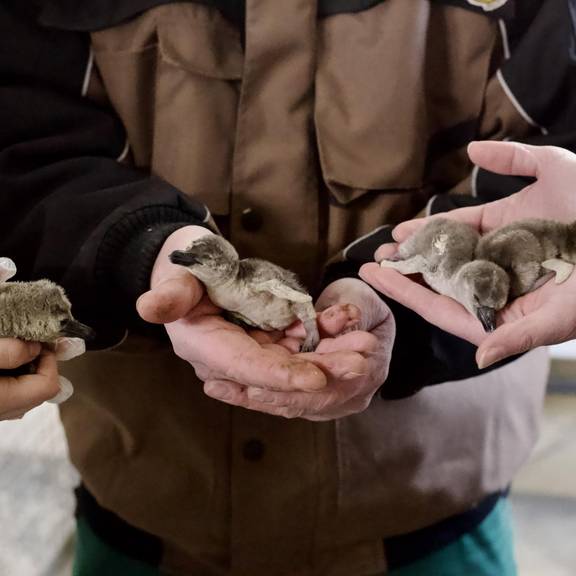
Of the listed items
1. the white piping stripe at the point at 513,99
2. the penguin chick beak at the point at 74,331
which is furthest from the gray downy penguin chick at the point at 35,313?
the white piping stripe at the point at 513,99

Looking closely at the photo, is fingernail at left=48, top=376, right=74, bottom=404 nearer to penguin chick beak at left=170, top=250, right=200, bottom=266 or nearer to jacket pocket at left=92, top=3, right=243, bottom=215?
penguin chick beak at left=170, top=250, right=200, bottom=266

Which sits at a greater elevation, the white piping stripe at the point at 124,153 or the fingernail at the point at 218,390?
the white piping stripe at the point at 124,153

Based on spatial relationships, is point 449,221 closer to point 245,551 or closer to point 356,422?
point 356,422

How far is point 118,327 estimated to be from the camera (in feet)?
3.27

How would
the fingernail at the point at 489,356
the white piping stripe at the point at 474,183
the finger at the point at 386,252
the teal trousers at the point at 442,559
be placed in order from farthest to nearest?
the teal trousers at the point at 442,559 < the white piping stripe at the point at 474,183 < the finger at the point at 386,252 < the fingernail at the point at 489,356

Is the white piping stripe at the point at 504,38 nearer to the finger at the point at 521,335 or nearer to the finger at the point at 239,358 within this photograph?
the finger at the point at 521,335

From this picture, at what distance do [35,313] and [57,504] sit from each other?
1.11m

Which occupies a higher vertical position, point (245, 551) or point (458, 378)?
point (458, 378)

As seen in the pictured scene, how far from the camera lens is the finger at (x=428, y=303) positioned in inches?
33.3

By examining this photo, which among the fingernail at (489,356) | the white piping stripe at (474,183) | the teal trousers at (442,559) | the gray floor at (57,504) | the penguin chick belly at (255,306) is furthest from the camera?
the gray floor at (57,504)

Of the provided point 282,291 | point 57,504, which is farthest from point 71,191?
point 57,504

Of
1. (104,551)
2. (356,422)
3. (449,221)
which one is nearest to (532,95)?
(449,221)

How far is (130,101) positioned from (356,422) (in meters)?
0.56

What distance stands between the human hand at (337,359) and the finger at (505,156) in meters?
0.21
